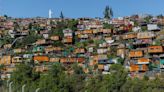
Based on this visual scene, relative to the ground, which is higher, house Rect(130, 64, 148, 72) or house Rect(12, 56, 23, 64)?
house Rect(12, 56, 23, 64)

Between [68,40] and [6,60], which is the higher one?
[68,40]

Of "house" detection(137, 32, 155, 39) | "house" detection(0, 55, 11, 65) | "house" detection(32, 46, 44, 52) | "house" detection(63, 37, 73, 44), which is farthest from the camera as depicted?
"house" detection(63, 37, 73, 44)

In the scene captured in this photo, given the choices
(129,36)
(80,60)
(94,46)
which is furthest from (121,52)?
(94,46)

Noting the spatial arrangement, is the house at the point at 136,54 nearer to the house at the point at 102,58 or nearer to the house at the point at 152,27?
the house at the point at 102,58

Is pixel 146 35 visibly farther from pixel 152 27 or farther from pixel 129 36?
pixel 152 27

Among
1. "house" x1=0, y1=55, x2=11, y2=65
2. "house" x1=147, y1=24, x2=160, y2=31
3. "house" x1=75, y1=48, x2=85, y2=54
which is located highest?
"house" x1=147, y1=24, x2=160, y2=31

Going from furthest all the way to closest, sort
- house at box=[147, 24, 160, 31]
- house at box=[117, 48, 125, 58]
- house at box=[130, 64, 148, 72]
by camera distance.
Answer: house at box=[147, 24, 160, 31], house at box=[117, 48, 125, 58], house at box=[130, 64, 148, 72]

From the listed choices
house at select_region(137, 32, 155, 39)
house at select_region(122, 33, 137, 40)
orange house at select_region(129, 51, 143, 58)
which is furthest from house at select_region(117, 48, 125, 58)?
house at select_region(122, 33, 137, 40)

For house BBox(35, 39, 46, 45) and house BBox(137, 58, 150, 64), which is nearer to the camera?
house BBox(137, 58, 150, 64)

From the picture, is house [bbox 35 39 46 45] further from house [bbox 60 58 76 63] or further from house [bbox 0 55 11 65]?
house [bbox 60 58 76 63]
